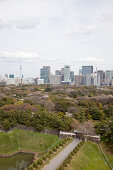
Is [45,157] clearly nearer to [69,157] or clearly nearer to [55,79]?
[69,157]

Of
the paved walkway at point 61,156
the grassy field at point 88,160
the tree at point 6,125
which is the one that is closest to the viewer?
the paved walkway at point 61,156

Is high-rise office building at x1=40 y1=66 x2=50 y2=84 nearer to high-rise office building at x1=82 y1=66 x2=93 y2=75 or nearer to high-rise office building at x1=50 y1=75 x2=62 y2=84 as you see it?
high-rise office building at x1=50 y1=75 x2=62 y2=84

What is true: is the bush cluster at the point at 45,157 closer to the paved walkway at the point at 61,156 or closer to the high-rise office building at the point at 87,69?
the paved walkway at the point at 61,156

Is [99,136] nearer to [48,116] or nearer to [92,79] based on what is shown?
[48,116]

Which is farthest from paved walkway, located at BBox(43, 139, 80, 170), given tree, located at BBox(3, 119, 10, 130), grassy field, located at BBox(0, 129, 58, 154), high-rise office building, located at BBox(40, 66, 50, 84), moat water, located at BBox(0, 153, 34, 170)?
high-rise office building, located at BBox(40, 66, 50, 84)

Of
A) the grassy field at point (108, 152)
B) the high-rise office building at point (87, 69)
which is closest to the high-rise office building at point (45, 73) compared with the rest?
the high-rise office building at point (87, 69)

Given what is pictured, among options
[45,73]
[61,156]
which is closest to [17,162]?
[61,156]

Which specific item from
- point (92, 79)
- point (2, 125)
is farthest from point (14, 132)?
point (92, 79)
